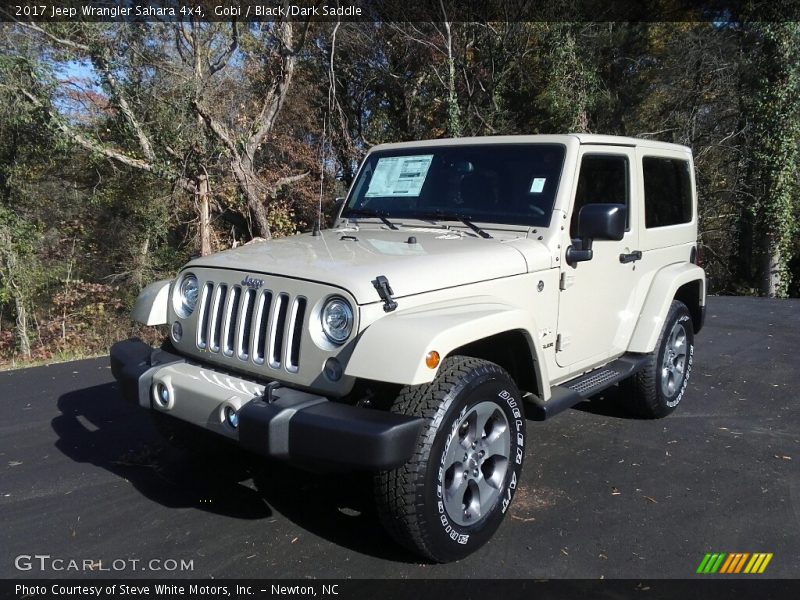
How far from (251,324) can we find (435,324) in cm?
93

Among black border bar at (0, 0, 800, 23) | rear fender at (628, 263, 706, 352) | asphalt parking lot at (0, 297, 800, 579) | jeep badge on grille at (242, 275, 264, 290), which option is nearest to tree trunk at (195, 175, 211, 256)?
black border bar at (0, 0, 800, 23)

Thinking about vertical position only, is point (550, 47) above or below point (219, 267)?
above

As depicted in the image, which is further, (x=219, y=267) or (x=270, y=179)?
(x=270, y=179)

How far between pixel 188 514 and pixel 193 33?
11705 mm

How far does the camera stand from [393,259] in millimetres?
3172

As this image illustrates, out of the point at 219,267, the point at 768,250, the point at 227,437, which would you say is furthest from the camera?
the point at 768,250

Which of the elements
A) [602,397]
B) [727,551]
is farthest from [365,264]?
[602,397]

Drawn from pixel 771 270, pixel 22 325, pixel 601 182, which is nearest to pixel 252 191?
pixel 22 325

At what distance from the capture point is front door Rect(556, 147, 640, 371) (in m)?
3.85

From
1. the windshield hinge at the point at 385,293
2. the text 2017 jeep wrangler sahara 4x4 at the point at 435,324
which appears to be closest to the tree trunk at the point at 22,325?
the text 2017 jeep wrangler sahara 4x4 at the point at 435,324

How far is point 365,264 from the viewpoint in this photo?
3.08 metres

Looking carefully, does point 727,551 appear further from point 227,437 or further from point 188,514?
point 188,514

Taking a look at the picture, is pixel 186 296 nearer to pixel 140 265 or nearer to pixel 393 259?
pixel 393 259

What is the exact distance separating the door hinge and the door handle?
0.77 meters
